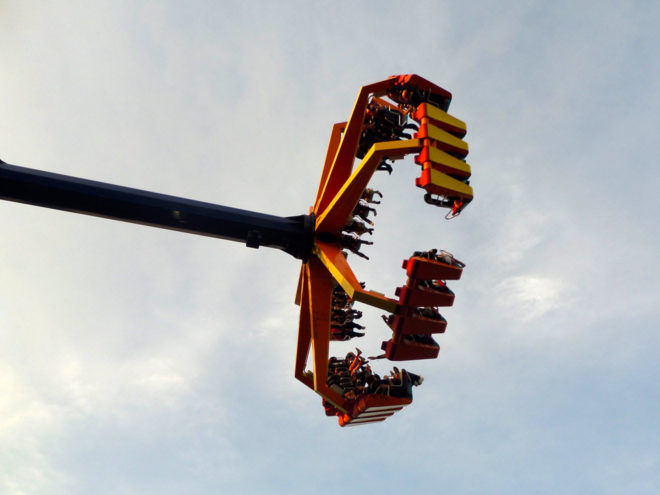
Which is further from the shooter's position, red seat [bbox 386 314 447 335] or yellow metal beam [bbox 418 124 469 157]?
red seat [bbox 386 314 447 335]

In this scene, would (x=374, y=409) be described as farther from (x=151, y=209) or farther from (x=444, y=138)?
(x=151, y=209)

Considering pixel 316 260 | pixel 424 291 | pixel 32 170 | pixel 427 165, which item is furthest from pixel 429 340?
pixel 32 170

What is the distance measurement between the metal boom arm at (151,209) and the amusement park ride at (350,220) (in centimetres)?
3

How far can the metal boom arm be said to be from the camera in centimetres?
1143

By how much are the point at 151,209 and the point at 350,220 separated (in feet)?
19.8

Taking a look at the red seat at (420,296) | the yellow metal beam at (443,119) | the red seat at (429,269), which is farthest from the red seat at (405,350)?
the yellow metal beam at (443,119)

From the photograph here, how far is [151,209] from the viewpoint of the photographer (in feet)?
39.8

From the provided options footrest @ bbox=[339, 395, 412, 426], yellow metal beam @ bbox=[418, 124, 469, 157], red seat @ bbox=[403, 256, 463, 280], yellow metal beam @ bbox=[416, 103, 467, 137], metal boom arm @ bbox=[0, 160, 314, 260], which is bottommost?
footrest @ bbox=[339, 395, 412, 426]

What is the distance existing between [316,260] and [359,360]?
388cm

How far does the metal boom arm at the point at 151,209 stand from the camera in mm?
11430

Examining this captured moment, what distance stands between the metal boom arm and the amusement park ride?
1.1 inches

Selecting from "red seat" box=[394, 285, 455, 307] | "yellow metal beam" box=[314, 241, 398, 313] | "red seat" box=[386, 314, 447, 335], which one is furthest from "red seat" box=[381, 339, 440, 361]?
"red seat" box=[394, 285, 455, 307]

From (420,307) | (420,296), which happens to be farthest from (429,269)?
(420,307)

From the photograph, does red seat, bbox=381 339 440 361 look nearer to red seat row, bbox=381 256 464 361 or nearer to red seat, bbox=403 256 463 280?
red seat row, bbox=381 256 464 361
